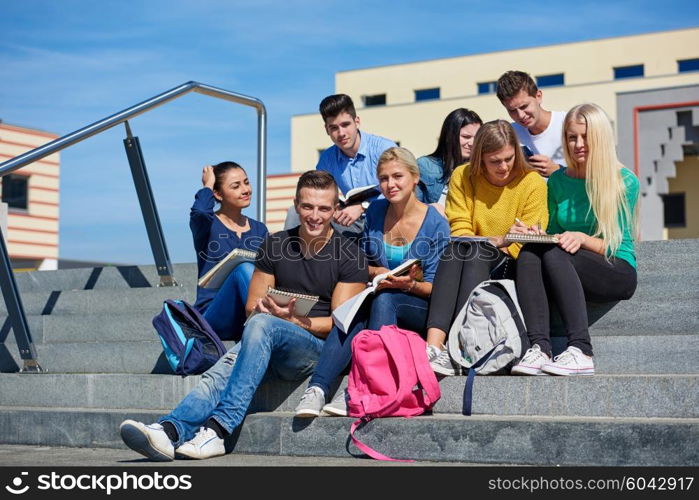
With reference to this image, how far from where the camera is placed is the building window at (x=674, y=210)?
23812 mm

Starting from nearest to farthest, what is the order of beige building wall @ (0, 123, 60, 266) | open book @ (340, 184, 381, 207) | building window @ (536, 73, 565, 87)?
1. open book @ (340, 184, 381, 207)
2. beige building wall @ (0, 123, 60, 266)
3. building window @ (536, 73, 565, 87)

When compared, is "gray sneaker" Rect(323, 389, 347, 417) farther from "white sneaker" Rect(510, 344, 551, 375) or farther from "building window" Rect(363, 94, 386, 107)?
"building window" Rect(363, 94, 386, 107)

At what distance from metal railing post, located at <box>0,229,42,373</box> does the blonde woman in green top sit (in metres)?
3.00

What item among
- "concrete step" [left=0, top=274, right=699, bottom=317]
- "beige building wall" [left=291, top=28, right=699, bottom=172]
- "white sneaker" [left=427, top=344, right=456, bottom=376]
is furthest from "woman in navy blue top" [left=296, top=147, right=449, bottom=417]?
"beige building wall" [left=291, top=28, right=699, bottom=172]

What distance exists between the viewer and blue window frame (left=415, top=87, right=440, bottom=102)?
35.5 m

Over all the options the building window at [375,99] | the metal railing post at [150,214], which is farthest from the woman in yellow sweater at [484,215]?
the building window at [375,99]

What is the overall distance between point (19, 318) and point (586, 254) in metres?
3.34

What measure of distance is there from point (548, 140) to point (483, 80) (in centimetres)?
2886

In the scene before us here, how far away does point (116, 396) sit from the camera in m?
5.05

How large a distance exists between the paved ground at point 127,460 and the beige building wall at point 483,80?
78.9ft

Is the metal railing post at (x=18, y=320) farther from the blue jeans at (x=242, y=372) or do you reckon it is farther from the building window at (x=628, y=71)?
the building window at (x=628, y=71)
